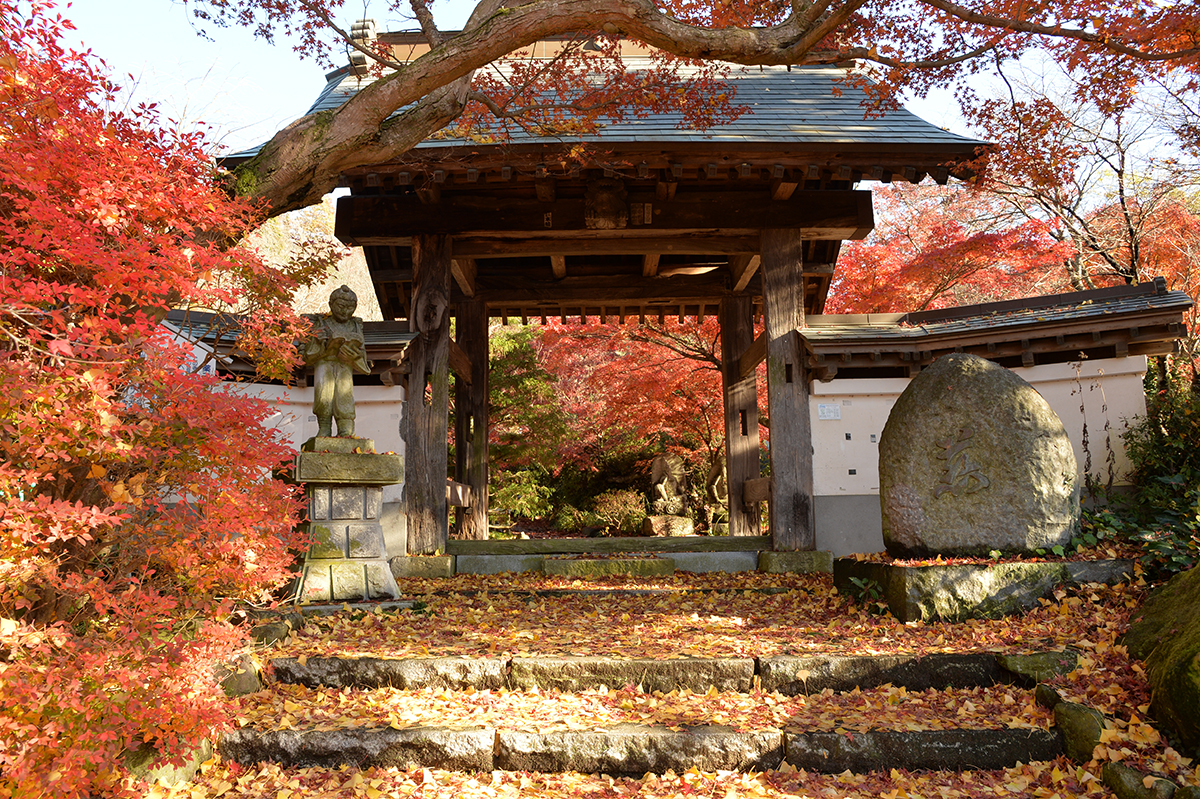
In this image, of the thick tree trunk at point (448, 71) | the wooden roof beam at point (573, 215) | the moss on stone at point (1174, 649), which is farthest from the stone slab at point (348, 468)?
the moss on stone at point (1174, 649)

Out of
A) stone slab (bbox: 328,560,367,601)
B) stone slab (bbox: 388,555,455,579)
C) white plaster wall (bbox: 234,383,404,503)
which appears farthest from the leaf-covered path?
white plaster wall (bbox: 234,383,404,503)

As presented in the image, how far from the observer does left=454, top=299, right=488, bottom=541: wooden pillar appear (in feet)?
35.4

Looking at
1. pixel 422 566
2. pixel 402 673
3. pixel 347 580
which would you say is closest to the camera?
pixel 402 673

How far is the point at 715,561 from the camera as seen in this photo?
8.12 meters

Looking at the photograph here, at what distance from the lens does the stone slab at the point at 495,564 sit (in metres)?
7.98

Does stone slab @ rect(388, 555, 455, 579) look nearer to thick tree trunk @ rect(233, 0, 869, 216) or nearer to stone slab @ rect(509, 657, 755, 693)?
stone slab @ rect(509, 657, 755, 693)

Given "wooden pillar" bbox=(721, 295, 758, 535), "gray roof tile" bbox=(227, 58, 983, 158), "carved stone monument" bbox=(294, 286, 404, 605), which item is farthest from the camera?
"wooden pillar" bbox=(721, 295, 758, 535)

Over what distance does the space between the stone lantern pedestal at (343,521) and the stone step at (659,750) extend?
2302mm

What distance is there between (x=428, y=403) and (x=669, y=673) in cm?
486

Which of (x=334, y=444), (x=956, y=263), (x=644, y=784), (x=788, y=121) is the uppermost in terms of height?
(x=788, y=121)

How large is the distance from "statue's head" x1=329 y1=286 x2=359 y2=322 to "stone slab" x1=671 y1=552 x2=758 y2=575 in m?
4.23

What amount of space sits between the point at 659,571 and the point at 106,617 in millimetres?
5424

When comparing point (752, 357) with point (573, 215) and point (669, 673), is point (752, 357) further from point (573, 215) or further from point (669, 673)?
point (669, 673)

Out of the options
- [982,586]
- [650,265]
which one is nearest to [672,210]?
[650,265]
